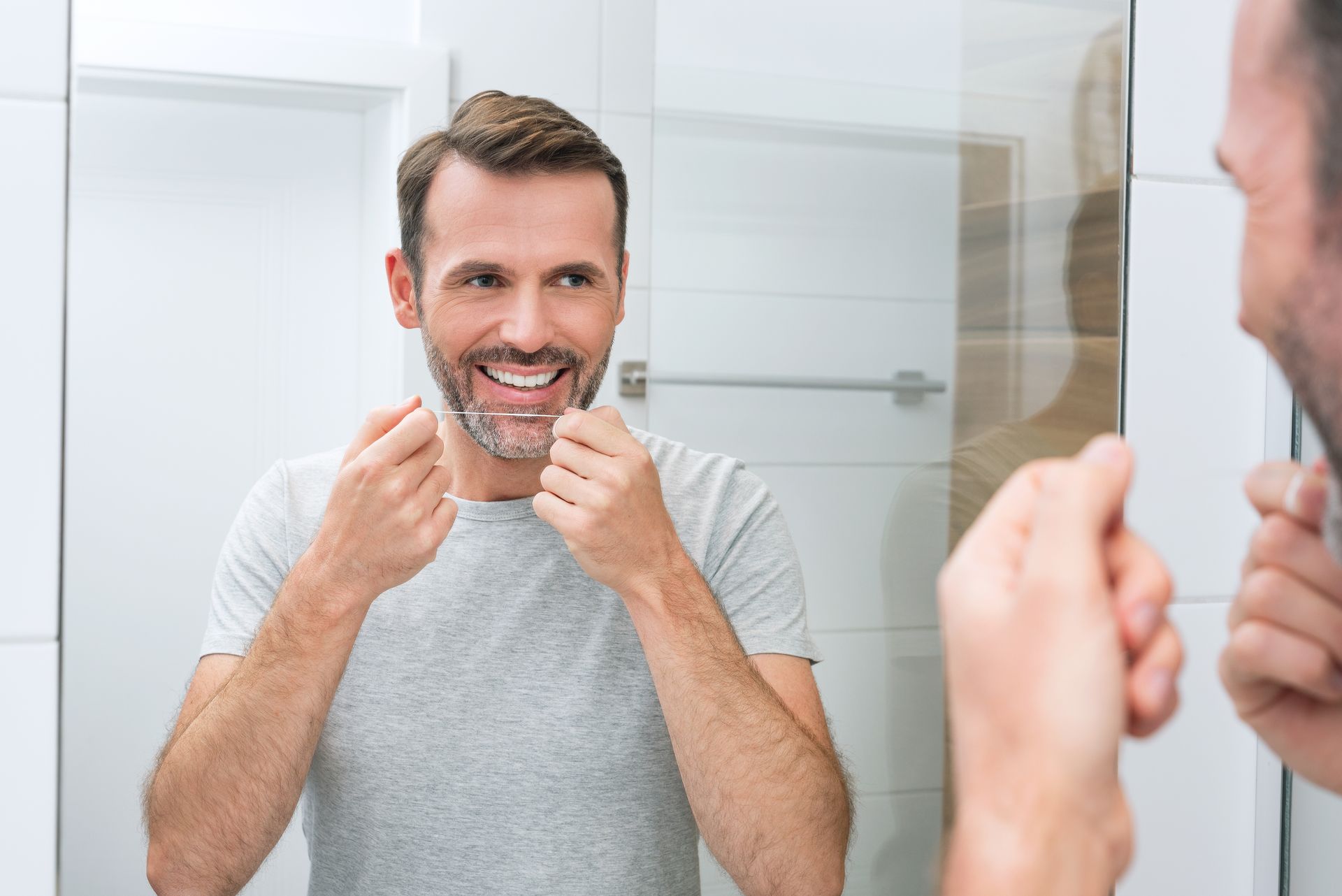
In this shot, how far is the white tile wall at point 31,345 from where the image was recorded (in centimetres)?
63

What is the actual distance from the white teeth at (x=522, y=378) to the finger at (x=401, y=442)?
0.05 metres

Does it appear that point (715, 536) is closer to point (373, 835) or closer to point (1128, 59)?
point (373, 835)

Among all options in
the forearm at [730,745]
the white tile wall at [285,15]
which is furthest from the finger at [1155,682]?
the white tile wall at [285,15]

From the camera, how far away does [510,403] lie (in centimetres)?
72

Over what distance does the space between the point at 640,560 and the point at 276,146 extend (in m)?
0.33

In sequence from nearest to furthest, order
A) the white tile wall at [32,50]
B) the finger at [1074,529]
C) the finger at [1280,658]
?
the finger at [1074,529], the finger at [1280,658], the white tile wall at [32,50]

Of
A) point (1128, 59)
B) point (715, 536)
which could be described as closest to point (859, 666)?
point (715, 536)

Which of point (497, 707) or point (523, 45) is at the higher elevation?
point (523, 45)

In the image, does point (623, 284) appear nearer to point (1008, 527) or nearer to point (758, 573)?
point (758, 573)

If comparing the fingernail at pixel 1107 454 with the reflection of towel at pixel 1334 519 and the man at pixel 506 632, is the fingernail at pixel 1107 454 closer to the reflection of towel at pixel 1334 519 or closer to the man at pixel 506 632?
the reflection of towel at pixel 1334 519

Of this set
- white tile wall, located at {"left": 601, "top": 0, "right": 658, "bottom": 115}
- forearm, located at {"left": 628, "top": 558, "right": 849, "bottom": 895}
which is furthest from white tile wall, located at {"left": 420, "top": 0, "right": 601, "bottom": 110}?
forearm, located at {"left": 628, "top": 558, "right": 849, "bottom": 895}

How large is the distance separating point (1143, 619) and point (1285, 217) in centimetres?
13

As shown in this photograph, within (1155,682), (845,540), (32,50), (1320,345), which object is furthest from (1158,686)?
(32,50)

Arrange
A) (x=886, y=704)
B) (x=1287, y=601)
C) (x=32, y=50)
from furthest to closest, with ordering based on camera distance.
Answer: (x=886, y=704) < (x=32, y=50) < (x=1287, y=601)
